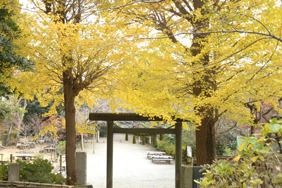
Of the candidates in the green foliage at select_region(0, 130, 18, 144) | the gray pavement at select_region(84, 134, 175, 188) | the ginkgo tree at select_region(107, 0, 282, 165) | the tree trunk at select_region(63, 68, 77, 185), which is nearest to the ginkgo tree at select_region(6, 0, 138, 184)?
the tree trunk at select_region(63, 68, 77, 185)

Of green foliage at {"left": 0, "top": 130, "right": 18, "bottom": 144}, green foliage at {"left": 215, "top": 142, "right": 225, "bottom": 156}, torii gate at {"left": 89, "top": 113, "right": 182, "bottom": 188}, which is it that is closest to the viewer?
torii gate at {"left": 89, "top": 113, "right": 182, "bottom": 188}

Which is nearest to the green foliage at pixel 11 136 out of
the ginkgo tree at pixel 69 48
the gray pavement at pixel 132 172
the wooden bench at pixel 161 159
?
the gray pavement at pixel 132 172

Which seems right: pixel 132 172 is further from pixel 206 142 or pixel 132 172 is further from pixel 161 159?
pixel 206 142

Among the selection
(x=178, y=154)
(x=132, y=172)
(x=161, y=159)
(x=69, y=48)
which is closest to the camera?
(x=69, y=48)

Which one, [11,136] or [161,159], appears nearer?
[161,159]

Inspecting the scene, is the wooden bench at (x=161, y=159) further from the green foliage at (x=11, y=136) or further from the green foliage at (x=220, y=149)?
the green foliage at (x=11, y=136)

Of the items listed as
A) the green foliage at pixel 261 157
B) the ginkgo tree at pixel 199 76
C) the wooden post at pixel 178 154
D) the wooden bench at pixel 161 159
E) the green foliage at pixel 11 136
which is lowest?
the wooden bench at pixel 161 159

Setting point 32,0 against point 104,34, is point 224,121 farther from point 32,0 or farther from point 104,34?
point 32,0

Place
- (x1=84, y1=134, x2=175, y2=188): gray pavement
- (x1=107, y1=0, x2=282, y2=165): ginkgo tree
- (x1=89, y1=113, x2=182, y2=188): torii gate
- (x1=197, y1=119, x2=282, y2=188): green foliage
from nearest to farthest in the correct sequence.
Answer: (x1=197, y1=119, x2=282, y2=188): green foliage < (x1=107, y1=0, x2=282, y2=165): ginkgo tree < (x1=89, y1=113, x2=182, y2=188): torii gate < (x1=84, y1=134, x2=175, y2=188): gray pavement

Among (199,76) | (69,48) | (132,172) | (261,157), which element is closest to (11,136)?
(132,172)

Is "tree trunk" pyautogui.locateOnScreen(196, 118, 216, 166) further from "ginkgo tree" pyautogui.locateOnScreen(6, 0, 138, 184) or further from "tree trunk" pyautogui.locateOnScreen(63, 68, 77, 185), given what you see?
"tree trunk" pyautogui.locateOnScreen(63, 68, 77, 185)

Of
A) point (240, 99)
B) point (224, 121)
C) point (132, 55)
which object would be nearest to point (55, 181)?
point (132, 55)

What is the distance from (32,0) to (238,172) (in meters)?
6.93

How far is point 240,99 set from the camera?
241 inches
